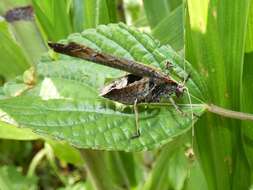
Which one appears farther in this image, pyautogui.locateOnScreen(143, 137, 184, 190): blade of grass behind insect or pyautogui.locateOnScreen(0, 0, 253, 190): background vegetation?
pyautogui.locateOnScreen(143, 137, 184, 190): blade of grass behind insect

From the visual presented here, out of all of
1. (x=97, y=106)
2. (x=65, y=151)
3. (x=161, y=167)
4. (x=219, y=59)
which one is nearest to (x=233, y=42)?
(x=219, y=59)

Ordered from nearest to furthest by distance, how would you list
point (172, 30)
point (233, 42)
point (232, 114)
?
point (232, 114), point (233, 42), point (172, 30)

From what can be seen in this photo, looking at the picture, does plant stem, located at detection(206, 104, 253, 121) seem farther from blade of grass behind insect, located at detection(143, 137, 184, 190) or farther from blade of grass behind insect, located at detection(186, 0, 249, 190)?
blade of grass behind insect, located at detection(143, 137, 184, 190)

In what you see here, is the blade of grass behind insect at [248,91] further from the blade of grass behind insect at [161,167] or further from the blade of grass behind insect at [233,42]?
the blade of grass behind insect at [161,167]

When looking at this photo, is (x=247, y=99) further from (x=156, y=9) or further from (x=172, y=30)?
(x=156, y=9)

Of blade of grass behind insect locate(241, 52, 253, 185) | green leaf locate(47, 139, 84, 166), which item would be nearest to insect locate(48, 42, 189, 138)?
blade of grass behind insect locate(241, 52, 253, 185)

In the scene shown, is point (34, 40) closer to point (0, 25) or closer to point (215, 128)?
point (0, 25)

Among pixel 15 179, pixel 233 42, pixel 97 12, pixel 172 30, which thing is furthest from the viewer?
pixel 15 179

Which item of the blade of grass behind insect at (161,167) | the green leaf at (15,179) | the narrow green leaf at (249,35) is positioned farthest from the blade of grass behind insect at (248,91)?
the green leaf at (15,179)
